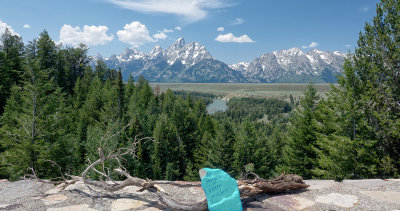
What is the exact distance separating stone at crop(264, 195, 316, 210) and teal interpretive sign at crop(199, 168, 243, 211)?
1.01 m

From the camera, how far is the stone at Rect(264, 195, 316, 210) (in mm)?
4552

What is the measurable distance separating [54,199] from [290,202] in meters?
4.86

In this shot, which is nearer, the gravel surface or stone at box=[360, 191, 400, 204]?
the gravel surface

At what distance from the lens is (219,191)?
412 centimetres

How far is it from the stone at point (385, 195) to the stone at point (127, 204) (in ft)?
15.7

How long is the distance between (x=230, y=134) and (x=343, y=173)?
1594cm

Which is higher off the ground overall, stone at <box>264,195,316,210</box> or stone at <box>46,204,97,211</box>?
stone at <box>46,204,97,211</box>

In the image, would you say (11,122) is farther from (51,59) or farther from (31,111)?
(51,59)

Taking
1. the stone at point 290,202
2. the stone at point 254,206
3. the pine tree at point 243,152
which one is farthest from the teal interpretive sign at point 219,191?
the pine tree at point 243,152

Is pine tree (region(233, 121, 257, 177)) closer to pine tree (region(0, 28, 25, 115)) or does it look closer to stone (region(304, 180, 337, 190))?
stone (region(304, 180, 337, 190))

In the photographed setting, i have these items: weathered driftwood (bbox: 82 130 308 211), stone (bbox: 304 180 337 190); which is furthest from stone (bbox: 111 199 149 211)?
stone (bbox: 304 180 337 190)

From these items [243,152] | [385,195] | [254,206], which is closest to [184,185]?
[254,206]

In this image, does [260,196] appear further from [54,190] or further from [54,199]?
[54,190]

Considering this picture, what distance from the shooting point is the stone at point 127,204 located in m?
4.41
